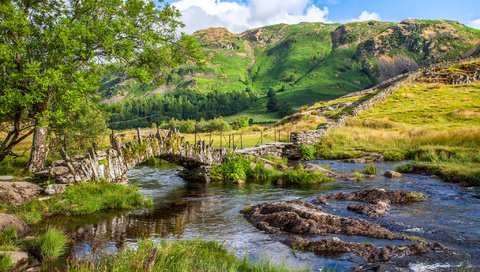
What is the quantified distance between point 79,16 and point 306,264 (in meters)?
19.2

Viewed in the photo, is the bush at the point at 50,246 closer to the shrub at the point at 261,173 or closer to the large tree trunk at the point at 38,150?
the large tree trunk at the point at 38,150

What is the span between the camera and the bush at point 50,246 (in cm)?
1265

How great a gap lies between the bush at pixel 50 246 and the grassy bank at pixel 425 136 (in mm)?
24780

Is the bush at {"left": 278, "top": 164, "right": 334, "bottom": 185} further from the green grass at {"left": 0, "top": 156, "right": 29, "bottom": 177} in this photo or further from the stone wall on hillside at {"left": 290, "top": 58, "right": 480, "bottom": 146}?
the green grass at {"left": 0, "top": 156, "right": 29, "bottom": 177}

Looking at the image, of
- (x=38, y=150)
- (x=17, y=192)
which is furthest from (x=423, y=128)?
(x=17, y=192)

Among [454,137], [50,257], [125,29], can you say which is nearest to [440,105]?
[454,137]

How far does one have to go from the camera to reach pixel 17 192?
18.1 metres

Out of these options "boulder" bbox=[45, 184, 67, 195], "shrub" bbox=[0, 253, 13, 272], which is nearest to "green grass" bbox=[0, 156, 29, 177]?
"boulder" bbox=[45, 184, 67, 195]

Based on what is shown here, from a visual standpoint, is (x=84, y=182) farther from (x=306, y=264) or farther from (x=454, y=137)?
(x=454, y=137)

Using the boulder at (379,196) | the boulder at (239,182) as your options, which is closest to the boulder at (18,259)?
the boulder at (379,196)

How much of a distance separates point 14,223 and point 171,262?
8.33 meters

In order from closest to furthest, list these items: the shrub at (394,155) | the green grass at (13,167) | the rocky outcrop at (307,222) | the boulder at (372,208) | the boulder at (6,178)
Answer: the rocky outcrop at (307,222), the boulder at (372,208), the boulder at (6,178), the green grass at (13,167), the shrub at (394,155)

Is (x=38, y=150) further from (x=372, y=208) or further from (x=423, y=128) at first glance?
(x=423, y=128)

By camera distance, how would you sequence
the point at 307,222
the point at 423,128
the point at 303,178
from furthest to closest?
the point at 423,128
the point at 303,178
the point at 307,222
